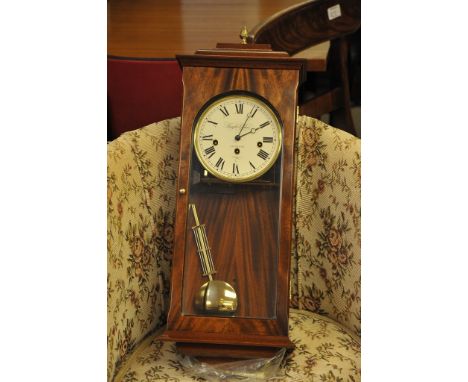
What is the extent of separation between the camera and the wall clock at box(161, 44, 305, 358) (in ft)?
4.09

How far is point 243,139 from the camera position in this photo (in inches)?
49.9

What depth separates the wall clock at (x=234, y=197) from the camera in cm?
125

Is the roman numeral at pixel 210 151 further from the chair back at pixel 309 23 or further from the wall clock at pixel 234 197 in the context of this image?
the chair back at pixel 309 23

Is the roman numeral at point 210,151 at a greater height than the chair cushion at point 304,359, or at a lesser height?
greater

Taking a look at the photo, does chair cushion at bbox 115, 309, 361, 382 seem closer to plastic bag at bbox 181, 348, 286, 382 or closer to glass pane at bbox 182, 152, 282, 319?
plastic bag at bbox 181, 348, 286, 382

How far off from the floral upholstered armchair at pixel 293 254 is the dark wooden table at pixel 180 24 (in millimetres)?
1069

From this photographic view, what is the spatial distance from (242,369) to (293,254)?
0.98 feet

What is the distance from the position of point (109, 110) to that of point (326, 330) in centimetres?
85

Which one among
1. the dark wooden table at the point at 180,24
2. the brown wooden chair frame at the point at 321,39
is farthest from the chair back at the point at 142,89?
the dark wooden table at the point at 180,24

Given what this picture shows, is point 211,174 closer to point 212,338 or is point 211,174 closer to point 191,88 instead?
point 191,88

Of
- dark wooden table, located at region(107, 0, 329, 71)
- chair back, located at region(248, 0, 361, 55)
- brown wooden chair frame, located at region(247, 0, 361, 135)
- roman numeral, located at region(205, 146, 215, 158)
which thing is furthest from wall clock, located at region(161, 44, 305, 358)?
dark wooden table, located at region(107, 0, 329, 71)

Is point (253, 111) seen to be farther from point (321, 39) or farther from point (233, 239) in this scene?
point (321, 39)

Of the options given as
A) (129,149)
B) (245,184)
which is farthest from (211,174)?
(129,149)

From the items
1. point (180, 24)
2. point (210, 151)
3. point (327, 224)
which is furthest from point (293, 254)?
point (180, 24)
